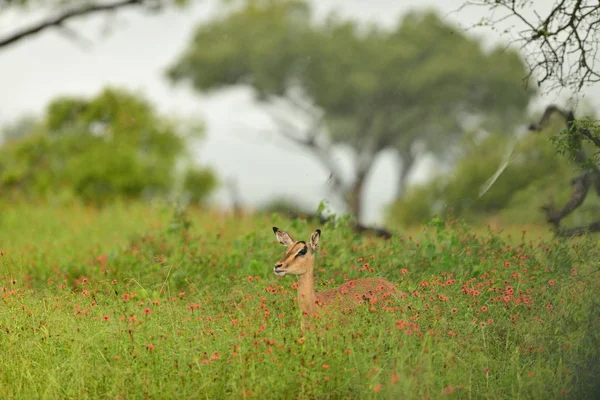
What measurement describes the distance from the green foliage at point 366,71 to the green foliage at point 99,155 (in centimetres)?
1028

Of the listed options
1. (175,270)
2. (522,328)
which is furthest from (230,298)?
(522,328)

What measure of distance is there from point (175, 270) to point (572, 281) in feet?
17.7

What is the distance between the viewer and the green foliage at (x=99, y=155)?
91.6ft

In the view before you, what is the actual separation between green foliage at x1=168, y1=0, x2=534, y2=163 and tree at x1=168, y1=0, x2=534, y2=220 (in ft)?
0.17

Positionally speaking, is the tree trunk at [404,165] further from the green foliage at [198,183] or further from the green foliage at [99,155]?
the green foliage at [99,155]

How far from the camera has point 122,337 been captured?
8.05 m

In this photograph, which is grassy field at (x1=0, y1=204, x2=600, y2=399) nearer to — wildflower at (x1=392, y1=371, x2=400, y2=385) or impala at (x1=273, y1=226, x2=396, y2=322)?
wildflower at (x1=392, y1=371, x2=400, y2=385)

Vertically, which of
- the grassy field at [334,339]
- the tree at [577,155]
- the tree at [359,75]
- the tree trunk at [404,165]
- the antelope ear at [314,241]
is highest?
the tree at [577,155]

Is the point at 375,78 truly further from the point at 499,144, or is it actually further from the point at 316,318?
the point at 316,318

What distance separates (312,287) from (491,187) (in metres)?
24.7

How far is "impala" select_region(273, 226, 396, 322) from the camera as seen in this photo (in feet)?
25.6

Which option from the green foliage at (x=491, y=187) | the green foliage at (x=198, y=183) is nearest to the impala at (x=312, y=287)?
the green foliage at (x=491, y=187)

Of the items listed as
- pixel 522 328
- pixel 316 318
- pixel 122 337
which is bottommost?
pixel 122 337

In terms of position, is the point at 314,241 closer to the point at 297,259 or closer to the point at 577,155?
the point at 297,259
